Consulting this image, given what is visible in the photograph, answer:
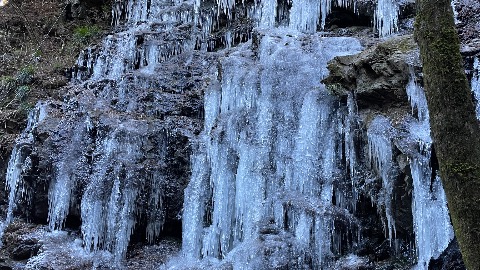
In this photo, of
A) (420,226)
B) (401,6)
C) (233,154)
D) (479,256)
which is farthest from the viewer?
(401,6)

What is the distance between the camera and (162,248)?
834 cm

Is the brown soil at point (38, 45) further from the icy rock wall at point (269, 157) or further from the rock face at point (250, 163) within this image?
the icy rock wall at point (269, 157)

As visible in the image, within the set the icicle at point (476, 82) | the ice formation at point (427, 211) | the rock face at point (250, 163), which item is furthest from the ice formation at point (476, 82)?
the ice formation at point (427, 211)

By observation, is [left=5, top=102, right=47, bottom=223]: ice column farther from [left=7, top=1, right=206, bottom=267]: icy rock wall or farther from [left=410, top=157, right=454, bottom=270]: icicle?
[left=410, top=157, right=454, bottom=270]: icicle

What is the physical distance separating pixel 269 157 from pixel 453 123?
4.62 meters

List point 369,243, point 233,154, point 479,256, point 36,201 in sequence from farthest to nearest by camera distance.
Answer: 1. point 36,201
2. point 233,154
3. point 369,243
4. point 479,256

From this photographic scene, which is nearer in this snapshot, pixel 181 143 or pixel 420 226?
pixel 420 226

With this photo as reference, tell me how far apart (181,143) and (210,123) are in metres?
0.58

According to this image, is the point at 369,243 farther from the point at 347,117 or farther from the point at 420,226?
the point at 347,117

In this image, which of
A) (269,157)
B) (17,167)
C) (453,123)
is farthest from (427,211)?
(17,167)

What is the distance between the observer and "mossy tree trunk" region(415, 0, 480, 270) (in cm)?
325

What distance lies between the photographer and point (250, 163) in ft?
26.0

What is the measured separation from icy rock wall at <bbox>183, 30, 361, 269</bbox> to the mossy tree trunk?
3.66m

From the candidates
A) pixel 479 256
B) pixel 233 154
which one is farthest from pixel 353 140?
pixel 479 256
